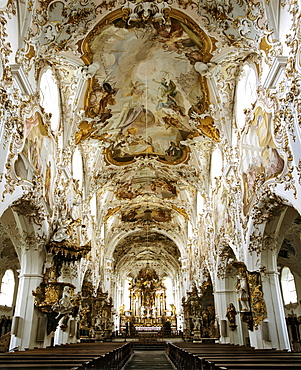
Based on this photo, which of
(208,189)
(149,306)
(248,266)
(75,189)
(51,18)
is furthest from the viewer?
(149,306)

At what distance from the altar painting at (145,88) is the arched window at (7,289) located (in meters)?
10.3

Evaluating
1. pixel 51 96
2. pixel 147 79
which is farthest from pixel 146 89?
pixel 51 96

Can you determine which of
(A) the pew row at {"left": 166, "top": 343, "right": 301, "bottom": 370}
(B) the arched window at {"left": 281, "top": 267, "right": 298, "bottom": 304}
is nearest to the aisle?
(A) the pew row at {"left": 166, "top": 343, "right": 301, "bottom": 370}

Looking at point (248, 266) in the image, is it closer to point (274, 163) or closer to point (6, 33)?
point (274, 163)

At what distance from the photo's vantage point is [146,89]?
1495cm

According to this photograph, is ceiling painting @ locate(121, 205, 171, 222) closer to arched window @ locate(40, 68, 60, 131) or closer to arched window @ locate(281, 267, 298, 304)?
arched window @ locate(281, 267, 298, 304)

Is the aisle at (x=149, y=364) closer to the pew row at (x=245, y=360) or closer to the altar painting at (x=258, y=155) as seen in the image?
the pew row at (x=245, y=360)

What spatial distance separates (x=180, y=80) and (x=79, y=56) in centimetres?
422

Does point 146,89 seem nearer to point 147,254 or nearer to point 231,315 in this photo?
point 231,315

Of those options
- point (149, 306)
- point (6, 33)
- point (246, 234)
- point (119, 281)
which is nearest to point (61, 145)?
point (6, 33)

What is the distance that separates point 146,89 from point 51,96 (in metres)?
4.14

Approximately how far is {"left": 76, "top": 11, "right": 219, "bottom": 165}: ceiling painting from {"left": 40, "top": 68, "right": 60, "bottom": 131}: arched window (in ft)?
4.25

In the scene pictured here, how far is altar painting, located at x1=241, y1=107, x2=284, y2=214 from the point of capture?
9539 mm

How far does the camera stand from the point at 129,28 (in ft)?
38.6
